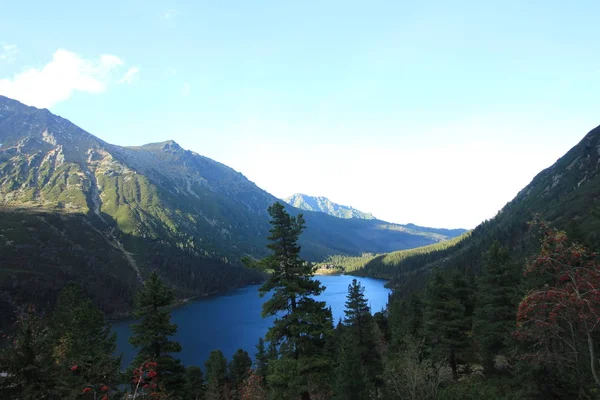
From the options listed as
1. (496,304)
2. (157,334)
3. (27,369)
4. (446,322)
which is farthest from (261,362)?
(27,369)

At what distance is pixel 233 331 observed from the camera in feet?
490

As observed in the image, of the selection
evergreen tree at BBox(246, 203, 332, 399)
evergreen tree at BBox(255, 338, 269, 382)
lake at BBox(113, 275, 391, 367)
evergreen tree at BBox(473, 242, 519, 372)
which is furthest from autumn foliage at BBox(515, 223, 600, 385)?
lake at BBox(113, 275, 391, 367)

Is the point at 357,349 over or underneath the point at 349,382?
underneath

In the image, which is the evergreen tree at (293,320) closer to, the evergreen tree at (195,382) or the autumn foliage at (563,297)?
the autumn foliage at (563,297)

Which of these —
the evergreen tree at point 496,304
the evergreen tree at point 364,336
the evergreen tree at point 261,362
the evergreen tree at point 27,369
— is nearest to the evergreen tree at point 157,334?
the evergreen tree at point 27,369

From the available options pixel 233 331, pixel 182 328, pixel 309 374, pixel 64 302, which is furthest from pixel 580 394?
pixel 182 328

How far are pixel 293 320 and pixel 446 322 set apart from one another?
89.9ft

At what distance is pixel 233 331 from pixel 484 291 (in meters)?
133

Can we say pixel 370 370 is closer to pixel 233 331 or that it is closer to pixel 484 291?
pixel 484 291

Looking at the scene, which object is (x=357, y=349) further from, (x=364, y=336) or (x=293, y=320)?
(x=293, y=320)

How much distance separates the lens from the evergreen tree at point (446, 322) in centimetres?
3903

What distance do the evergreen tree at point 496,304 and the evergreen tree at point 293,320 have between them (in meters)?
23.4

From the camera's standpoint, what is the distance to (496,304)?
35469 millimetres

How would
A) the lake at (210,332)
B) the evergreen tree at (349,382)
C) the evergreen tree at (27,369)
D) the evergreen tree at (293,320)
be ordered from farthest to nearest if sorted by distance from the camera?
the lake at (210,332), the evergreen tree at (349,382), the evergreen tree at (293,320), the evergreen tree at (27,369)
